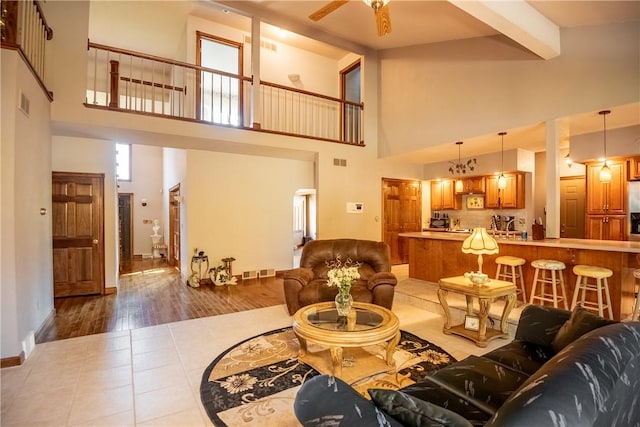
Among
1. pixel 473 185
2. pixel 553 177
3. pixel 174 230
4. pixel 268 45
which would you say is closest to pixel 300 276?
pixel 553 177

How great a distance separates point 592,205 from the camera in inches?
216

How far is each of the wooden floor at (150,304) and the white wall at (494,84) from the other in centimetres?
403

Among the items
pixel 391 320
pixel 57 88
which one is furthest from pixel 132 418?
pixel 57 88

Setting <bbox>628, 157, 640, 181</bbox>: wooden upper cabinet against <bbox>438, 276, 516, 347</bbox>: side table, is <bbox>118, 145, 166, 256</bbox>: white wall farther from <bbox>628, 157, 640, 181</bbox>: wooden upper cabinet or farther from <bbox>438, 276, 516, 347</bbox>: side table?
<bbox>628, 157, 640, 181</bbox>: wooden upper cabinet

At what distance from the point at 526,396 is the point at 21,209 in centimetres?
A: 417

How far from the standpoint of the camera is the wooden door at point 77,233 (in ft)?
16.3

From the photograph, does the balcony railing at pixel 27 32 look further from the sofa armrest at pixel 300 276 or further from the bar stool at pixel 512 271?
the bar stool at pixel 512 271

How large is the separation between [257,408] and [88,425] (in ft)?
3.63

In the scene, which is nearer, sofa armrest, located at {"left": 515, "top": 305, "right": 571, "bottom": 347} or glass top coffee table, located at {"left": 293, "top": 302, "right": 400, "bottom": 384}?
sofa armrest, located at {"left": 515, "top": 305, "right": 571, "bottom": 347}

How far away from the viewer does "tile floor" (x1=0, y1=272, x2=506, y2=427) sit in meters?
2.13

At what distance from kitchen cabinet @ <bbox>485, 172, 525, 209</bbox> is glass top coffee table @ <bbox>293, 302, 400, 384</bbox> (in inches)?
192

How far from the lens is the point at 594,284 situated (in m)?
3.60

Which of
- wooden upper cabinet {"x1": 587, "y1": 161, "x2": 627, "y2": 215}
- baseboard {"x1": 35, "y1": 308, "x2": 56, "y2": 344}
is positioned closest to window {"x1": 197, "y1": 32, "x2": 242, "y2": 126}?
baseboard {"x1": 35, "y1": 308, "x2": 56, "y2": 344}

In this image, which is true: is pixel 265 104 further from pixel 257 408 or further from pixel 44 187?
pixel 257 408
